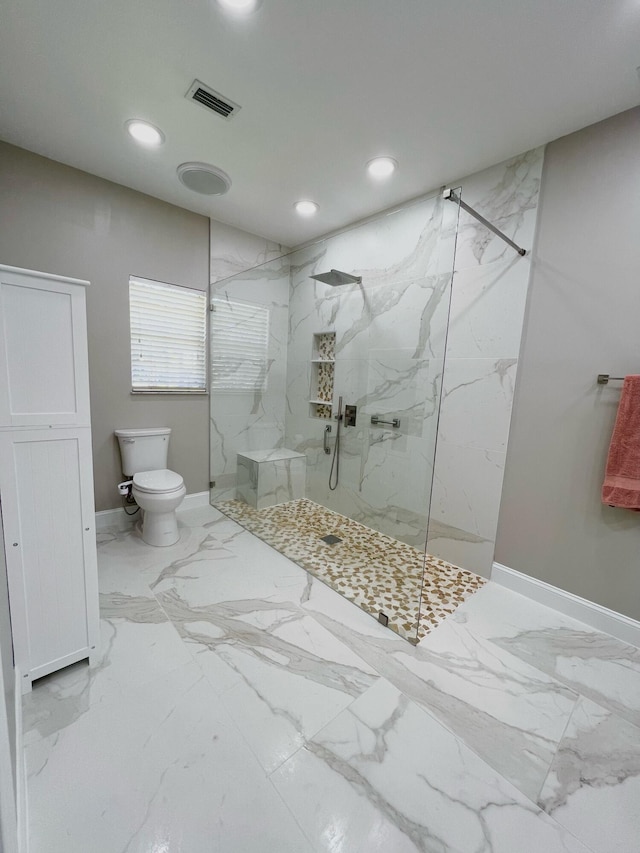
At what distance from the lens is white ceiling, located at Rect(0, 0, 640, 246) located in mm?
1255

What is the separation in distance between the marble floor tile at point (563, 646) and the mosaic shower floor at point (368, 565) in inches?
6.5

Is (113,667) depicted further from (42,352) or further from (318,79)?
(318,79)

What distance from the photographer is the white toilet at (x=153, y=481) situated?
2.31m

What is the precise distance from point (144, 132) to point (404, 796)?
10.2 ft

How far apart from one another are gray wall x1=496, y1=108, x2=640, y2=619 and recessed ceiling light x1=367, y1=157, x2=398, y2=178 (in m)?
0.85

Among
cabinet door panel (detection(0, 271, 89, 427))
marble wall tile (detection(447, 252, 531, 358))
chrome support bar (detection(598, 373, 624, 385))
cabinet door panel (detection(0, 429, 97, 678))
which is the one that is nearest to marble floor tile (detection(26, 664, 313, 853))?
cabinet door panel (detection(0, 429, 97, 678))

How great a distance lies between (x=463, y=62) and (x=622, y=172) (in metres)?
0.93

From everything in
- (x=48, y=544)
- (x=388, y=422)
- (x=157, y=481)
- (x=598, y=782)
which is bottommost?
(x=598, y=782)

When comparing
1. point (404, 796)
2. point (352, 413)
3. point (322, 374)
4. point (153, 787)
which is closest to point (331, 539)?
point (352, 413)

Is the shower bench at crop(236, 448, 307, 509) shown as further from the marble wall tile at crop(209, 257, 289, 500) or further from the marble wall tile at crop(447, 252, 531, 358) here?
the marble wall tile at crop(447, 252, 531, 358)

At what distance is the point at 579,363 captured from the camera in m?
1.81

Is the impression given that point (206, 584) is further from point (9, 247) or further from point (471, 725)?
point (9, 247)

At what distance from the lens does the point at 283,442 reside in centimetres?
321

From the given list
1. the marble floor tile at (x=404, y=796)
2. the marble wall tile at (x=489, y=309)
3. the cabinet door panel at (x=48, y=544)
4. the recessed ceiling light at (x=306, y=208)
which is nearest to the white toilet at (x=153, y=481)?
the cabinet door panel at (x=48, y=544)
